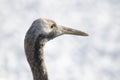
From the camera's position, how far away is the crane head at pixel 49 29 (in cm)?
1438

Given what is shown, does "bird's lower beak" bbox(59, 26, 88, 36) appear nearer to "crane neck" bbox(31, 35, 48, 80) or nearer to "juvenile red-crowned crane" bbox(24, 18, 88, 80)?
"juvenile red-crowned crane" bbox(24, 18, 88, 80)

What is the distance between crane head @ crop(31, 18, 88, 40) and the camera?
14.4 m

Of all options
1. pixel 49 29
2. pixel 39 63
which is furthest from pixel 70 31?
pixel 39 63

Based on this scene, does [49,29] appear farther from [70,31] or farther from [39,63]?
[70,31]

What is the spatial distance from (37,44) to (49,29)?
966 mm

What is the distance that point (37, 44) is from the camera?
47.4 feet

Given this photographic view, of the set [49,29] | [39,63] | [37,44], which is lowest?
[39,63]

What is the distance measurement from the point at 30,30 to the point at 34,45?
1.60 ft

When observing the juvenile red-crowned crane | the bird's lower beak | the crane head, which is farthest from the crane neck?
the bird's lower beak

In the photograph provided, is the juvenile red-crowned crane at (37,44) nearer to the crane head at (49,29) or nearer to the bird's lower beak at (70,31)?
the crane head at (49,29)

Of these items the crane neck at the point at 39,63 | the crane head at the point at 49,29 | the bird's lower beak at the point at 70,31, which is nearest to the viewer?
the crane head at the point at 49,29

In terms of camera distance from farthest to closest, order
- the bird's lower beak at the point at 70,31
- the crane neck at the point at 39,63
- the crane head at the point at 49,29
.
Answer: the bird's lower beak at the point at 70,31, the crane neck at the point at 39,63, the crane head at the point at 49,29

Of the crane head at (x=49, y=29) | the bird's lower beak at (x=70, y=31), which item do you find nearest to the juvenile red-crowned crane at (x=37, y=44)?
the crane head at (x=49, y=29)

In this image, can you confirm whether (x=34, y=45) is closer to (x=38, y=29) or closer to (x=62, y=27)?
(x=38, y=29)
